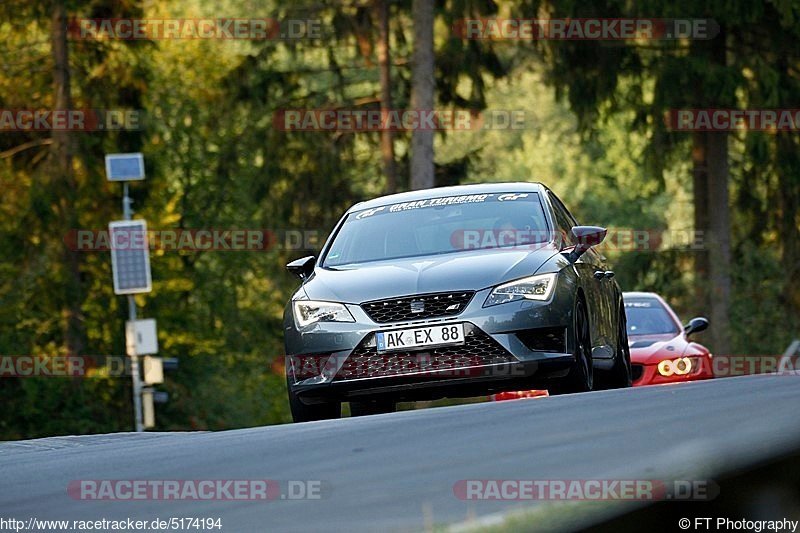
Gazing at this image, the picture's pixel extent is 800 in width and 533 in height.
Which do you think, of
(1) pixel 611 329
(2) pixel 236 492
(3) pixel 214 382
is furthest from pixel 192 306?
(2) pixel 236 492

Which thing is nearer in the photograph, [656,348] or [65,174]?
[656,348]

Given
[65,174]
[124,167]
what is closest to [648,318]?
[124,167]

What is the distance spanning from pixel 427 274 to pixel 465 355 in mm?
593

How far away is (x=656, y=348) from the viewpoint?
18.6 m

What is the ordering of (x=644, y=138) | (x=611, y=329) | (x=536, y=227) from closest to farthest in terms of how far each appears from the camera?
1. (x=536, y=227)
2. (x=611, y=329)
3. (x=644, y=138)

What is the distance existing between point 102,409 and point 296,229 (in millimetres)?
7727

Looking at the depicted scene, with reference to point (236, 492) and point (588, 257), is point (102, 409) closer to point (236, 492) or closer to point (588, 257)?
point (588, 257)

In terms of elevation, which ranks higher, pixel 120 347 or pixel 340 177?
pixel 340 177

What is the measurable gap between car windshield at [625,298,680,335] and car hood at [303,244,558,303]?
7853mm

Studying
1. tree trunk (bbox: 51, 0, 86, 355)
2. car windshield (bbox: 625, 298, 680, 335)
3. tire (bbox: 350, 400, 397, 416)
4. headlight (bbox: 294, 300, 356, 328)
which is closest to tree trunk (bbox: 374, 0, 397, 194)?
tree trunk (bbox: 51, 0, 86, 355)

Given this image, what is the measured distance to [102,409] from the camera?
144 ft

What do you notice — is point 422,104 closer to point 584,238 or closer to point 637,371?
point 637,371

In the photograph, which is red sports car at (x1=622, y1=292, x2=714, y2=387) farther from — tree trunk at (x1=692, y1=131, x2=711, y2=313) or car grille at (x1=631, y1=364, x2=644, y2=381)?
tree trunk at (x1=692, y1=131, x2=711, y2=313)

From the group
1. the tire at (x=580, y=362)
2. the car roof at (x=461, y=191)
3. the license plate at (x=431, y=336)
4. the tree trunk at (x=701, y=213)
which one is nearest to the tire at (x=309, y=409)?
the license plate at (x=431, y=336)
